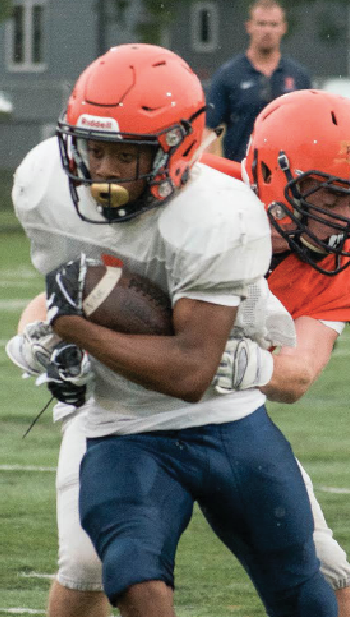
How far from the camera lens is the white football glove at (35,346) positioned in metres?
3.12

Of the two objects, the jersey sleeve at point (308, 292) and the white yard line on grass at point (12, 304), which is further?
the white yard line on grass at point (12, 304)

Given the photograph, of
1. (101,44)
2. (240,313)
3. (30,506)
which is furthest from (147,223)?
(101,44)

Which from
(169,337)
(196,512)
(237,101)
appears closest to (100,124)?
(169,337)

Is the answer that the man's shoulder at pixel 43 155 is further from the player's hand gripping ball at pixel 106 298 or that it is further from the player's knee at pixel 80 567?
the player's knee at pixel 80 567

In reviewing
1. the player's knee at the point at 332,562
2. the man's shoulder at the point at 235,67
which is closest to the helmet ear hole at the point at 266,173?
the player's knee at the point at 332,562

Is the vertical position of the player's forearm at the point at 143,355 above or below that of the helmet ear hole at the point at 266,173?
below

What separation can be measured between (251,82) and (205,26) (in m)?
25.2

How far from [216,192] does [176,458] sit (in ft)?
1.91

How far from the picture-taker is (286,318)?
329 centimetres

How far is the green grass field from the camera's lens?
4.34 metres

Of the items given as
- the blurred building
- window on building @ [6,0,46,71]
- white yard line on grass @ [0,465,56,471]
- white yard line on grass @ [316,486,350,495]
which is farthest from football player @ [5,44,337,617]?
window on building @ [6,0,46,71]

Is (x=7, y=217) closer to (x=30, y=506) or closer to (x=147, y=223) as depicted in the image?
(x=30, y=506)

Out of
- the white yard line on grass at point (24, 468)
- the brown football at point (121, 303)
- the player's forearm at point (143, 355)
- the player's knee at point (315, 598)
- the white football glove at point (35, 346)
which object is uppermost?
the brown football at point (121, 303)

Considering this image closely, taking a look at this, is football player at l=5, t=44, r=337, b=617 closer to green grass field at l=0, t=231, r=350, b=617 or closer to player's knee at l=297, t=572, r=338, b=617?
player's knee at l=297, t=572, r=338, b=617
